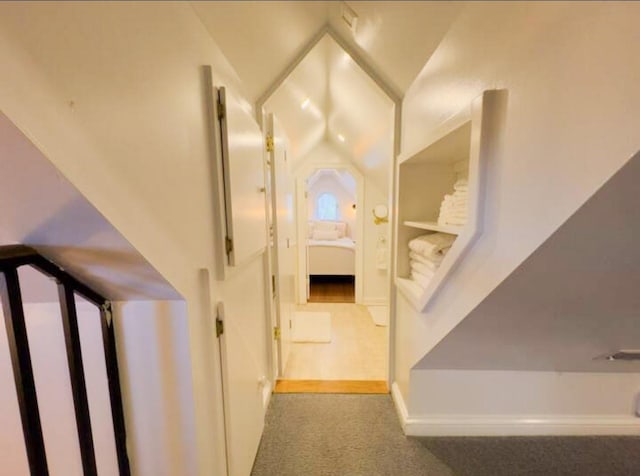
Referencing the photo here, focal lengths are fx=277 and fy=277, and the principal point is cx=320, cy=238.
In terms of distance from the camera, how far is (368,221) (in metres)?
3.61

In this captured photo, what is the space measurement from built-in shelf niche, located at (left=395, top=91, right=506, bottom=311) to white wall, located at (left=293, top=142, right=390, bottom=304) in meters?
1.99

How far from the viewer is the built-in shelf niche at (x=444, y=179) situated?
2.37 feet

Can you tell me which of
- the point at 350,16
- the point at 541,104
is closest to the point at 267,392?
the point at 541,104

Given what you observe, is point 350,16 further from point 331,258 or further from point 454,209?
point 331,258

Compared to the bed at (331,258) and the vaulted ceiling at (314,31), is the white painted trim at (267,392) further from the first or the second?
the bed at (331,258)

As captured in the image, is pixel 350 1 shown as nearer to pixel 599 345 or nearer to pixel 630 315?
pixel 630 315

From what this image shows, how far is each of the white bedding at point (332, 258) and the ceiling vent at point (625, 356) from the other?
3457 millimetres

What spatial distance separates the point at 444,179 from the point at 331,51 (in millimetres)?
1060

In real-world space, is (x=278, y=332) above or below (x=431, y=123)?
below

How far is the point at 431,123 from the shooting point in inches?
45.2

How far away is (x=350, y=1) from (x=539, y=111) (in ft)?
2.64

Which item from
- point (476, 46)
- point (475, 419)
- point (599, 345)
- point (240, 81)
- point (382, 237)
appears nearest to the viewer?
point (476, 46)

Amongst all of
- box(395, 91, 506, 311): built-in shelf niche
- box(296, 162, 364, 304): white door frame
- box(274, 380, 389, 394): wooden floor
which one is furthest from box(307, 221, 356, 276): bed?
box(395, 91, 506, 311): built-in shelf niche

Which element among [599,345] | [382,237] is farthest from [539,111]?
[382,237]
